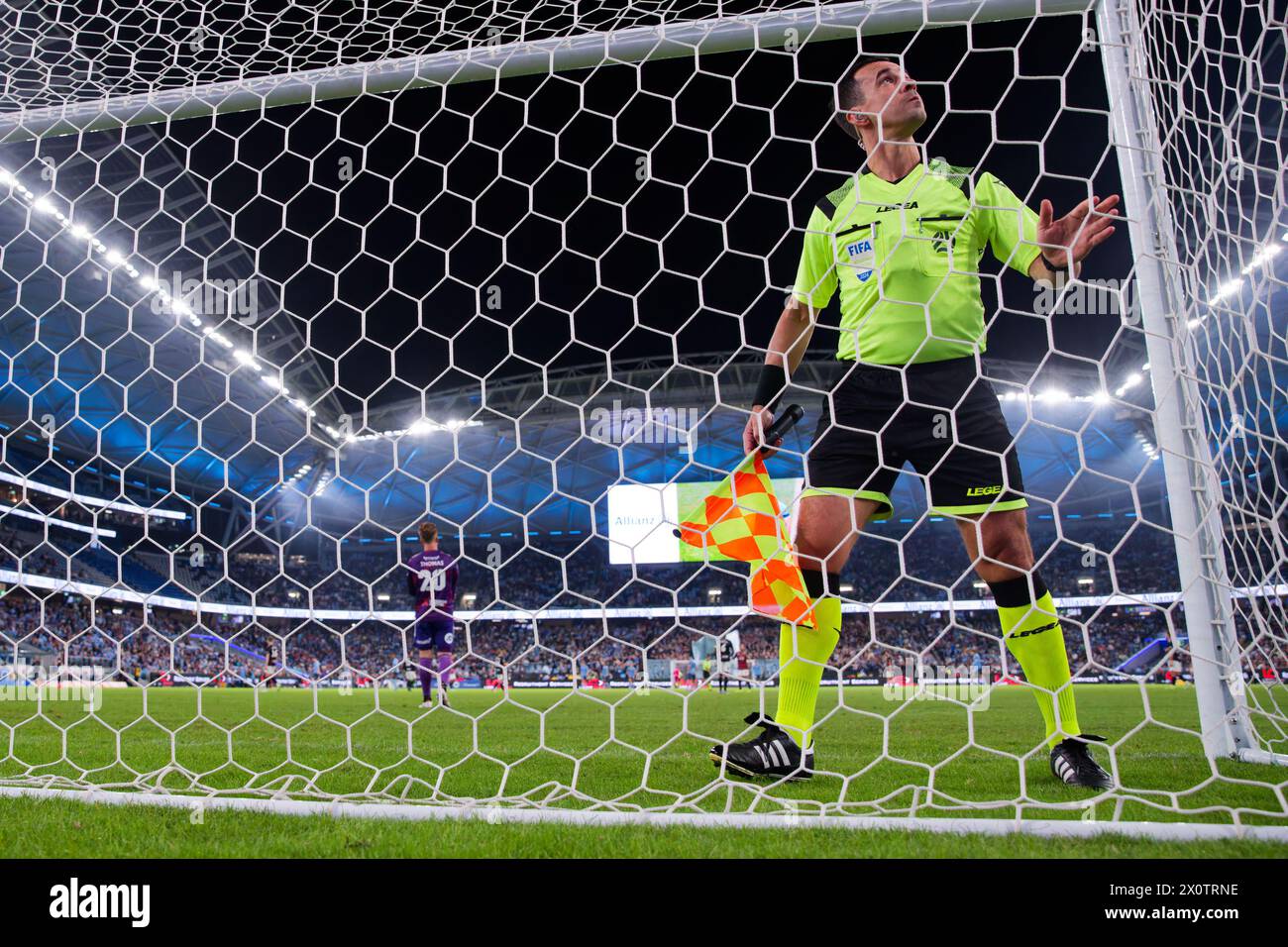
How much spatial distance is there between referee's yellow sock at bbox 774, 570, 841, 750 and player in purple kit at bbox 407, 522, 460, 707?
394 centimetres

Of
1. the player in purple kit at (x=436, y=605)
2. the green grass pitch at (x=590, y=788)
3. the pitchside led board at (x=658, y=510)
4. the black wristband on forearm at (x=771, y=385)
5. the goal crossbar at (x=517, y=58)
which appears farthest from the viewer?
the pitchside led board at (x=658, y=510)

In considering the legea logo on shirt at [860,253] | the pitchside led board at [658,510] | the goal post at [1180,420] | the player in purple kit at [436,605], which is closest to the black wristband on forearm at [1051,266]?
the goal post at [1180,420]

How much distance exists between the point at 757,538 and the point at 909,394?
0.63m

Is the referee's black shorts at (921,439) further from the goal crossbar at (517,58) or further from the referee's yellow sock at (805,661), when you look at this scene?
the goal crossbar at (517,58)

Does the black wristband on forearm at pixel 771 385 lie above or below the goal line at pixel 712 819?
above

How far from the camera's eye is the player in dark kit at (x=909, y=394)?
87.2 inches

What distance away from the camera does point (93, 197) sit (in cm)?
1223

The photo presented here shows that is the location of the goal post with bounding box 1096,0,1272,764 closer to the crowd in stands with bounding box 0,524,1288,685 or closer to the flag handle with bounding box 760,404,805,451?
the flag handle with bounding box 760,404,805,451

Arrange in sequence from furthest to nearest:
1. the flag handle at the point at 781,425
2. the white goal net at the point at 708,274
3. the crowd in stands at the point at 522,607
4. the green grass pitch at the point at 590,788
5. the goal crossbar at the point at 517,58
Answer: the crowd in stands at the point at 522,607
the goal crossbar at the point at 517,58
the flag handle at the point at 781,425
the white goal net at the point at 708,274
the green grass pitch at the point at 590,788

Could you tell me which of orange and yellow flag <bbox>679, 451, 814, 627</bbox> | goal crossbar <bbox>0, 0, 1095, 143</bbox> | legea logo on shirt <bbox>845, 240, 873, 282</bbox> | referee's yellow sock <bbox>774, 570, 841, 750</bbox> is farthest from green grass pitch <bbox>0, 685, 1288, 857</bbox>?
goal crossbar <bbox>0, 0, 1095, 143</bbox>

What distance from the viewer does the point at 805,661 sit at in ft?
7.33

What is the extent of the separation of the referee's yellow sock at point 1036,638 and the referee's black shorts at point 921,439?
9.6 inches

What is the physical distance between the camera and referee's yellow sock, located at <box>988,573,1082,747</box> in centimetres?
221

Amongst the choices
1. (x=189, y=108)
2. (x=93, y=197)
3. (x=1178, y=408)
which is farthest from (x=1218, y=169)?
(x=93, y=197)
